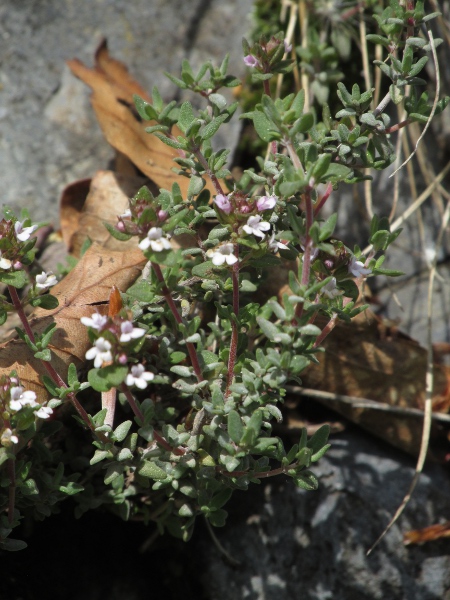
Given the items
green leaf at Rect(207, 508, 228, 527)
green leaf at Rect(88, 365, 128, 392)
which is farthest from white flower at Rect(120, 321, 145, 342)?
green leaf at Rect(207, 508, 228, 527)

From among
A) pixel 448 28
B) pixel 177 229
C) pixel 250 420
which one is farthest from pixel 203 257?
pixel 448 28

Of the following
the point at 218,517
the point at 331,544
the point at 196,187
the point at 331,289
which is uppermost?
the point at 196,187

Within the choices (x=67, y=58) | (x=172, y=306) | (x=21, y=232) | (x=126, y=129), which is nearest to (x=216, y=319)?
(x=172, y=306)

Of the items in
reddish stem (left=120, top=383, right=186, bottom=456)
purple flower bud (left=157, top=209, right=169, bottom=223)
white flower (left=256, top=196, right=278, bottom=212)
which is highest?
purple flower bud (left=157, top=209, right=169, bottom=223)

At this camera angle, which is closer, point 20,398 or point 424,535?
point 20,398

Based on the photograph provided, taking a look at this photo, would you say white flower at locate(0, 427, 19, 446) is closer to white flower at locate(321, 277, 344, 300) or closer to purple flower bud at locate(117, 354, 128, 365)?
purple flower bud at locate(117, 354, 128, 365)

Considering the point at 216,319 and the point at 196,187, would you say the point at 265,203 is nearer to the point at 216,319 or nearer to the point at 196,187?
the point at 196,187
